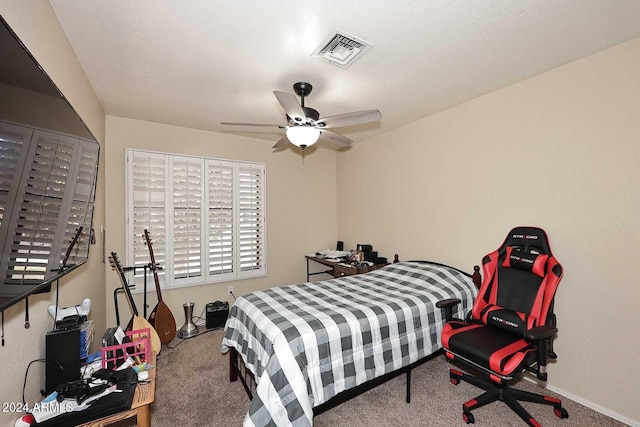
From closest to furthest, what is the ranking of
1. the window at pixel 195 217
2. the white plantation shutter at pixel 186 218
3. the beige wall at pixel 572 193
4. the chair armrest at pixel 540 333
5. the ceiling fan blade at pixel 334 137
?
the chair armrest at pixel 540 333, the beige wall at pixel 572 193, the ceiling fan blade at pixel 334 137, the window at pixel 195 217, the white plantation shutter at pixel 186 218

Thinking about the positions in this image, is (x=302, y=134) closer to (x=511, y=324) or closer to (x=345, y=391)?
(x=345, y=391)

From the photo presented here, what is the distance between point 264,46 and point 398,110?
1766 mm

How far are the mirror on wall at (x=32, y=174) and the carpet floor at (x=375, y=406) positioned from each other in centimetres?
149

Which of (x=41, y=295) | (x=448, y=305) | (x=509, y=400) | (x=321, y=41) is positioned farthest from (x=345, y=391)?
(x=321, y=41)

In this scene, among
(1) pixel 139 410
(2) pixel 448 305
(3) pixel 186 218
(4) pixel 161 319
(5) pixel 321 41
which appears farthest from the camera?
(3) pixel 186 218

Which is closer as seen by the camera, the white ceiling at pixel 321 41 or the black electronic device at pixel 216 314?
the white ceiling at pixel 321 41

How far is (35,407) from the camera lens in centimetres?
126

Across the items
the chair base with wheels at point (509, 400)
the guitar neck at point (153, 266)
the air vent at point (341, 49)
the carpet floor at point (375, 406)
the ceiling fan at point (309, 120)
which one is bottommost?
the carpet floor at point (375, 406)

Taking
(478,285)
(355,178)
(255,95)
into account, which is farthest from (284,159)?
(478,285)

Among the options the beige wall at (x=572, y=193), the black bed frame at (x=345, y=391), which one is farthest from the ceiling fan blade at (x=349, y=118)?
the black bed frame at (x=345, y=391)

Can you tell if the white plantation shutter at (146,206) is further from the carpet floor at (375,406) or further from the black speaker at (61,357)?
the black speaker at (61,357)

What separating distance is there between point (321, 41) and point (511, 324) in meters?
2.49

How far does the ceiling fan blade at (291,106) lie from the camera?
1939 mm

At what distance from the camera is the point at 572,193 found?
7.30ft
